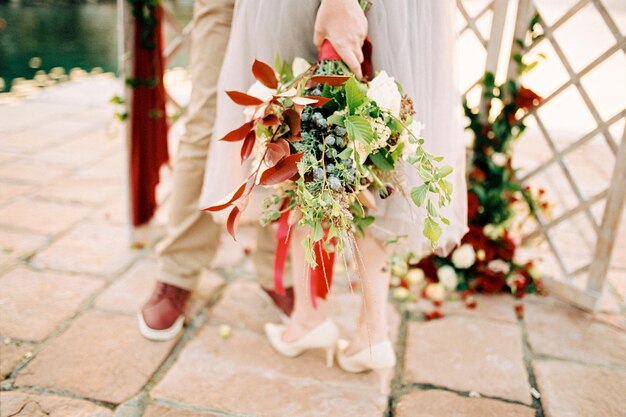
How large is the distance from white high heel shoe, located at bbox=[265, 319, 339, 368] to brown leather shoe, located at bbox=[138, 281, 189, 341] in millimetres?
314

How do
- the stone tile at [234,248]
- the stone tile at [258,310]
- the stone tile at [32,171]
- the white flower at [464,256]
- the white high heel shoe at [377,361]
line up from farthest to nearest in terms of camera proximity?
the stone tile at [32,171] < the stone tile at [234,248] < the white flower at [464,256] < the stone tile at [258,310] < the white high heel shoe at [377,361]

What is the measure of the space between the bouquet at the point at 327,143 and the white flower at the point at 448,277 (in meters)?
0.80

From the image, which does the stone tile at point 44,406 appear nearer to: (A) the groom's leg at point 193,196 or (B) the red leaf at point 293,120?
(A) the groom's leg at point 193,196

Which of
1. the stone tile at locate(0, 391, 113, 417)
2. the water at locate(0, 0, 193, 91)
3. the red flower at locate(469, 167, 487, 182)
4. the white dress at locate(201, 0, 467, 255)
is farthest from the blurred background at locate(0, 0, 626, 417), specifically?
the water at locate(0, 0, 193, 91)

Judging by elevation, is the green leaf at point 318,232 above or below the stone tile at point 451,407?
above

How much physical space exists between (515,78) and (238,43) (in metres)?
1.02

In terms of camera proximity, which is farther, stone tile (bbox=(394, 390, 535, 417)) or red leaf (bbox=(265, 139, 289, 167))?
stone tile (bbox=(394, 390, 535, 417))

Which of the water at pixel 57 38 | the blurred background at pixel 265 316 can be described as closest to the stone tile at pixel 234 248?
the blurred background at pixel 265 316

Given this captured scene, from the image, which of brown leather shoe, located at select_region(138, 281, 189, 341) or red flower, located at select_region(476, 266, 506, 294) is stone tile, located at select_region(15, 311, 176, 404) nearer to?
brown leather shoe, located at select_region(138, 281, 189, 341)

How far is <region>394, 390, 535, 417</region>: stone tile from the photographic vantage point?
142cm

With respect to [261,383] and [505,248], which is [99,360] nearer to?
[261,383]

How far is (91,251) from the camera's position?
2102mm

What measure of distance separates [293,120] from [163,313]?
32.8 inches

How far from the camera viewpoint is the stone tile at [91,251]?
200 cm
